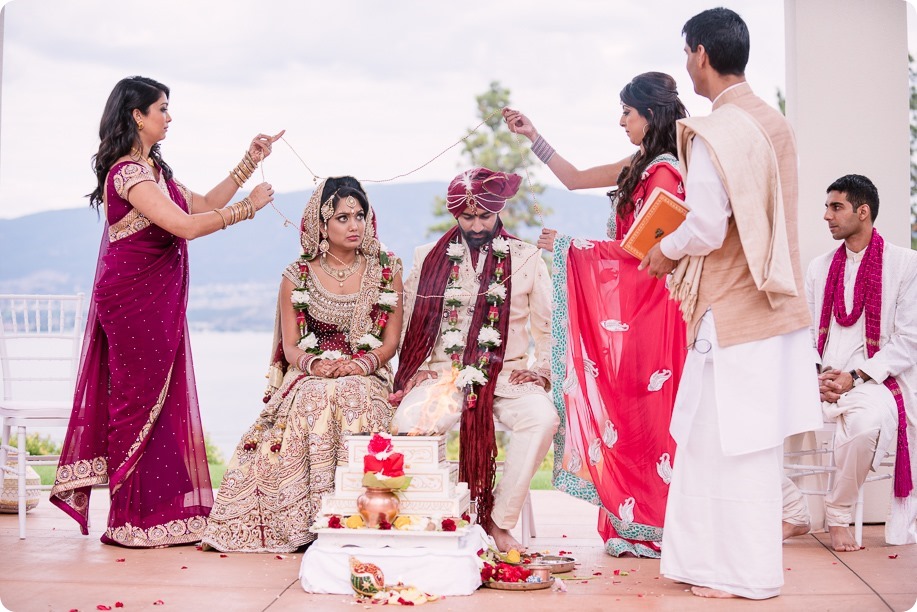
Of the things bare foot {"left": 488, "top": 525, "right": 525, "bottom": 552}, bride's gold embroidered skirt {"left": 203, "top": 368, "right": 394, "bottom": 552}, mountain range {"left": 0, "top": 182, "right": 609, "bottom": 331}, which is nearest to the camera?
bare foot {"left": 488, "top": 525, "right": 525, "bottom": 552}

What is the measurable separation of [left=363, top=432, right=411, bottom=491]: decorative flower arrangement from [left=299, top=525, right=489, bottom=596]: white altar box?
190mm

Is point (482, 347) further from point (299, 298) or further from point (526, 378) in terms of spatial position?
point (299, 298)

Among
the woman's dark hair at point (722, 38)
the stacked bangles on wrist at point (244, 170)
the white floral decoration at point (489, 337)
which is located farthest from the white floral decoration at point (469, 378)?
the woman's dark hair at point (722, 38)

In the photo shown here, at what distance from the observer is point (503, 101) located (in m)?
16.2

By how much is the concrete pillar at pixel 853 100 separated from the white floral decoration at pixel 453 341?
6.77 feet

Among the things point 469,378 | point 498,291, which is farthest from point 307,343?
point 498,291

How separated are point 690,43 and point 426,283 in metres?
1.82

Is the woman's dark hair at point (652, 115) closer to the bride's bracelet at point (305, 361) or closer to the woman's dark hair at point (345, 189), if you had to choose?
the woman's dark hair at point (345, 189)

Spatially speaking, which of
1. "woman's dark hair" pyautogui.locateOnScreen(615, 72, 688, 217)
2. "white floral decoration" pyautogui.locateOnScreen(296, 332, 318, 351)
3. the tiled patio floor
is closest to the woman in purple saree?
the tiled patio floor

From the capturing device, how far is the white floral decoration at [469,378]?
4836 mm

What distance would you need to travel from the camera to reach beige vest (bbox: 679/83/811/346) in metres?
3.84

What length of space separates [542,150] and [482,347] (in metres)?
1.11

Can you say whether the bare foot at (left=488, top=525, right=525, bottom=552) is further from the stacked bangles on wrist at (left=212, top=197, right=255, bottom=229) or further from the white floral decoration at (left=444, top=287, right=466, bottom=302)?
the stacked bangles on wrist at (left=212, top=197, right=255, bottom=229)

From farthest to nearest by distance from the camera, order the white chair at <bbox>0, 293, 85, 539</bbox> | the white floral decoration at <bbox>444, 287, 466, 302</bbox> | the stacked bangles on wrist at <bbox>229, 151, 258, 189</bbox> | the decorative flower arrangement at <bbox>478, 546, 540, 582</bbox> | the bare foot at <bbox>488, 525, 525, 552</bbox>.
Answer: the white chair at <bbox>0, 293, 85, 539</bbox> → the stacked bangles on wrist at <bbox>229, 151, 258, 189</bbox> → the white floral decoration at <bbox>444, 287, 466, 302</bbox> → the bare foot at <bbox>488, 525, 525, 552</bbox> → the decorative flower arrangement at <bbox>478, 546, 540, 582</bbox>
